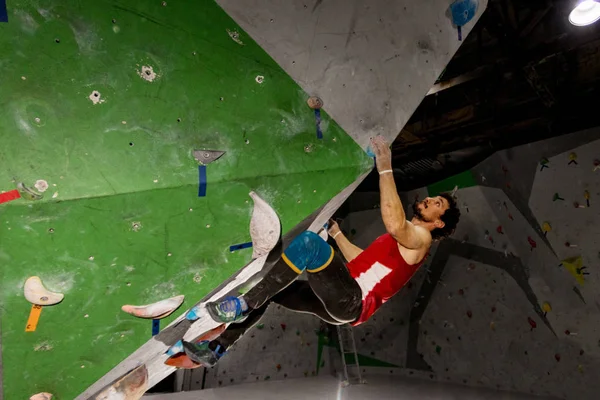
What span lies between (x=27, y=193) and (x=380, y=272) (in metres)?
1.42

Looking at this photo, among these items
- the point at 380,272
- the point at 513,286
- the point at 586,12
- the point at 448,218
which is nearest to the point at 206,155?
the point at 380,272


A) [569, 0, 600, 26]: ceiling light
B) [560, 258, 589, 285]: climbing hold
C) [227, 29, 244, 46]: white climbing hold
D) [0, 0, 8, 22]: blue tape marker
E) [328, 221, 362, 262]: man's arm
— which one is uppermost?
[569, 0, 600, 26]: ceiling light

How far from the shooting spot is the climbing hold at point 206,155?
1358 mm

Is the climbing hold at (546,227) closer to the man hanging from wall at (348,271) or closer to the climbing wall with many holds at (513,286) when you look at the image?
the climbing wall with many holds at (513,286)

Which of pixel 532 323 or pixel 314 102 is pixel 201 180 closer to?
pixel 314 102

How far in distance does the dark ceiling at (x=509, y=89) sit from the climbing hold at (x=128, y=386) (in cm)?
333

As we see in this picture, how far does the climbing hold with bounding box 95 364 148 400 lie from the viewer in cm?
147

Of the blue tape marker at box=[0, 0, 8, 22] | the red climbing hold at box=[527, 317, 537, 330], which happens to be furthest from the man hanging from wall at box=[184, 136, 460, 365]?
the red climbing hold at box=[527, 317, 537, 330]

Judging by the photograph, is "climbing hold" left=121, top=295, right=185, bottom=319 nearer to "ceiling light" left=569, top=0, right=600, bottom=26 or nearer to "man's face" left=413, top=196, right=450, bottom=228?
"man's face" left=413, top=196, right=450, bottom=228

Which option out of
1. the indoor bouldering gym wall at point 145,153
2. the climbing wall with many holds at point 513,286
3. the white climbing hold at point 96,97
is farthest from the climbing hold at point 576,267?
the white climbing hold at point 96,97

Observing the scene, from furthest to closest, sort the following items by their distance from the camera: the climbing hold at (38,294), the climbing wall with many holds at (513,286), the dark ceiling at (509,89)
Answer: the climbing wall with many holds at (513,286) → the dark ceiling at (509,89) → the climbing hold at (38,294)

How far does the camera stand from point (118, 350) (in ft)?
4.59

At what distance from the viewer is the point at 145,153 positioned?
127cm

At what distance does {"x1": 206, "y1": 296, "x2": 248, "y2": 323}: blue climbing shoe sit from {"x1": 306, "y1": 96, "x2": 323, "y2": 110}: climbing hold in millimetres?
825
